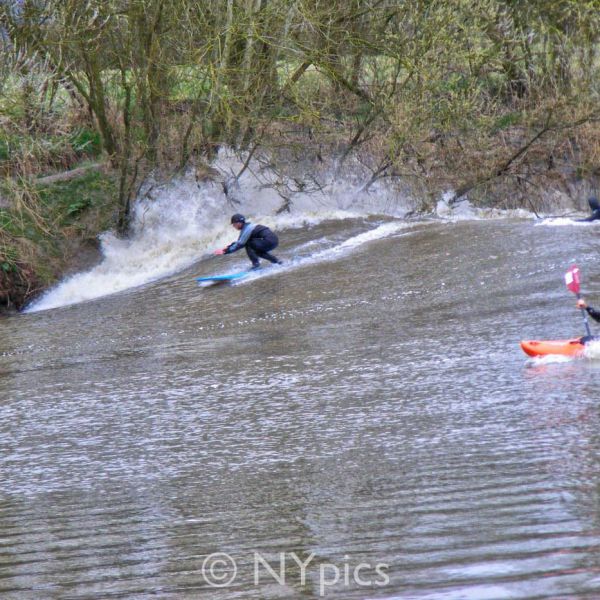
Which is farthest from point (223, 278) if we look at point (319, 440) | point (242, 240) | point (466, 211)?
point (319, 440)

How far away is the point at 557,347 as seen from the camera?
9.57 metres

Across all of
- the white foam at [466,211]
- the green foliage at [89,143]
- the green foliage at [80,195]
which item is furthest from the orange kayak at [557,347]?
the green foliage at [89,143]

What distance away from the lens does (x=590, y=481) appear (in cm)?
614

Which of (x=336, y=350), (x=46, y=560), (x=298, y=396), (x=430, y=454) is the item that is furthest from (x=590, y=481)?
(x=336, y=350)

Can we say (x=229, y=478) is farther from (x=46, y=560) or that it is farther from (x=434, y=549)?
(x=434, y=549)

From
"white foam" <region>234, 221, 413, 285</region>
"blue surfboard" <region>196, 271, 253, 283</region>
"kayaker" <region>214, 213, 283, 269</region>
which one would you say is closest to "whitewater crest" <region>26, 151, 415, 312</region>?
"white foam" <region>234, 221, 413, 285</region>

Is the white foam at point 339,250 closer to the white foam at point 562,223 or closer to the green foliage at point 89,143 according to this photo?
the white foam at point 562,223

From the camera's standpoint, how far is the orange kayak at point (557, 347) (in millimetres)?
9562

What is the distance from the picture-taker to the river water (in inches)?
209

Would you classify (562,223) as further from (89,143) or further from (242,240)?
(89,143)

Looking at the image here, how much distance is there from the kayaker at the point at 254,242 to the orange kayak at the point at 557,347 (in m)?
8.20

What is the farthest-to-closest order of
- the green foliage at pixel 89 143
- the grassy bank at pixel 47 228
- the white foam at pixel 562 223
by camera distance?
the green foliage at pixel 89 143 → the grassy bank at pixel 47 228 → the white foam at pixel 562 223

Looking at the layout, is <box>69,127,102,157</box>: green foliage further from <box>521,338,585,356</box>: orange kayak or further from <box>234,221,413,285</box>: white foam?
<box>521,338,585,356</box>: orange kayak

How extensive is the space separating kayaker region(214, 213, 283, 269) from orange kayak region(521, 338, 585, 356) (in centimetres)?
820
